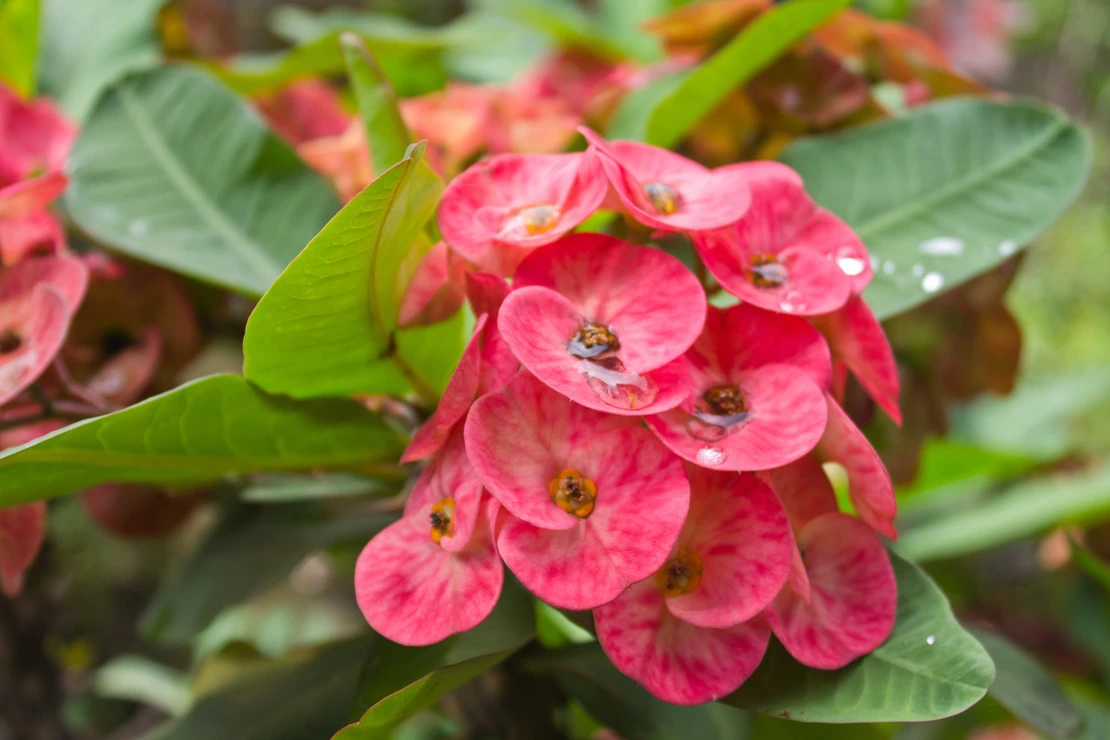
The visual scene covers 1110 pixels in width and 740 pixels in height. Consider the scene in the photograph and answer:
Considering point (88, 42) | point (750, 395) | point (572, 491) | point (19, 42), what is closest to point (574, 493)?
A: point (572, 491)

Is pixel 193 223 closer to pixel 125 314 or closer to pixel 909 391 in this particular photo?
pixel 125 314

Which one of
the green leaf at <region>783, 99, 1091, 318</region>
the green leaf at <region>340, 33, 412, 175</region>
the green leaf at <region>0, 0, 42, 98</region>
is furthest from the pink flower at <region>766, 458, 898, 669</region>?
the green leaf at <region>0, 0, 42, 98</region>

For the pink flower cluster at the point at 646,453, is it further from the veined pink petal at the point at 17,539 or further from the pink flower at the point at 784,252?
the veined pink petal at the point at 17,539

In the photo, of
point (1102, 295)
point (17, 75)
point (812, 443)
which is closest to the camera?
point (812, 443)

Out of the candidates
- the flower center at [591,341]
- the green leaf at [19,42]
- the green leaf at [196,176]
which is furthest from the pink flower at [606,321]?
the green leaf at [19,42]

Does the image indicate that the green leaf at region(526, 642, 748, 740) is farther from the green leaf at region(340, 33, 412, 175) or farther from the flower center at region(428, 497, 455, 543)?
the green leaf at region(340, 33, 412, 175)

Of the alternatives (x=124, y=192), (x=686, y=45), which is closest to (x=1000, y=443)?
(x=686, y=45)
